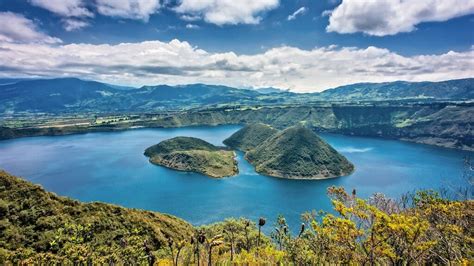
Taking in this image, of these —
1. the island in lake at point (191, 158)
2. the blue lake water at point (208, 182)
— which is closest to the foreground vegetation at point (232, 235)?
the blue lake water at point (208, 182)

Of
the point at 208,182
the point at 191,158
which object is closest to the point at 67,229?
the point at 208,182

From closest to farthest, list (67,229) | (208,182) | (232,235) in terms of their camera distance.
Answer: (232,235)
(67,229)
(208,182)

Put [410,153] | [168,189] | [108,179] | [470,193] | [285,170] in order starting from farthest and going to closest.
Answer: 1. [410,153]
2. [285,170]
3. [108,179]
4. [168,189]
5. [470,193]

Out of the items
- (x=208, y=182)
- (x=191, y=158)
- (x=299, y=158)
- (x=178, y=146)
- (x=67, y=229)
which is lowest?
(x=208, y=182)

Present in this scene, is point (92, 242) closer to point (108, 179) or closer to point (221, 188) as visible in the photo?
point (221, 188)

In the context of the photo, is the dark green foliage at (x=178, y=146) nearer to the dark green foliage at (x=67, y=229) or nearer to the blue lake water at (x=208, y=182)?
the blue lake water at (x=208, y=182)

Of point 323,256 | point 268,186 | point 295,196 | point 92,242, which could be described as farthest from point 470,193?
point 92,242

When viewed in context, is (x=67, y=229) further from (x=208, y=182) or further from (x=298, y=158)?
(x=298, y=158)
